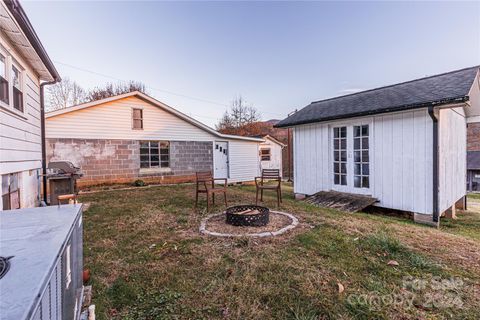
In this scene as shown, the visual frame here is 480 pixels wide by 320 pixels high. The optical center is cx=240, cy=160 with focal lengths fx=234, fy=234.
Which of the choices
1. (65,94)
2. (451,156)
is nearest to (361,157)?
(451,156)

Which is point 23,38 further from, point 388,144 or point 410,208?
point 410,208

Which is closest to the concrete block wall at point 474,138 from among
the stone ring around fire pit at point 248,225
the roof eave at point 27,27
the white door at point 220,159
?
the white door at point 220,159

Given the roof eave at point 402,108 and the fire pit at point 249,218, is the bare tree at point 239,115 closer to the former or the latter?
the roof eave at point 402,108

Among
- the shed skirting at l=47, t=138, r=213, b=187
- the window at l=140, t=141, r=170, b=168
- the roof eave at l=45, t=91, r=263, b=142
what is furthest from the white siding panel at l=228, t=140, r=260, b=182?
the window at l=140, t=141, r=170, b=168

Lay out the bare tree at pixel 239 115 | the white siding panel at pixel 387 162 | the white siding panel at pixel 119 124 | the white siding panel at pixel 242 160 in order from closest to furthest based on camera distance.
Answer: the white siding panel at pixel 387 162, the white siding panel at pixel 119 124, the white siding panel at pixel 242 160, the bare tree at pixel 239 115

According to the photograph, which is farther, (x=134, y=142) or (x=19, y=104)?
(x=134, y=142)

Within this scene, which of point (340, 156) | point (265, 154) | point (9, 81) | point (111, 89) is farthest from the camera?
point (111, 89)

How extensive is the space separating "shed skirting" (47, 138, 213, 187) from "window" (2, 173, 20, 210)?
5540mm

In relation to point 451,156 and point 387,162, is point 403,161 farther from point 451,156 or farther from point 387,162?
point 451,156

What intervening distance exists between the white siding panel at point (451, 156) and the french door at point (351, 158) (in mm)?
1517

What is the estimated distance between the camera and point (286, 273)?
2615mm

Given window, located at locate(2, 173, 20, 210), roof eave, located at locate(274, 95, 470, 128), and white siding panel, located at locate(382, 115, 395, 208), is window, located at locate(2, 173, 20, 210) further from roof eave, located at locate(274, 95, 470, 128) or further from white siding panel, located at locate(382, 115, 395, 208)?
white siding panel, located at locate(382, 115, 395, 208)

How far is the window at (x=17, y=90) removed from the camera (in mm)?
4117

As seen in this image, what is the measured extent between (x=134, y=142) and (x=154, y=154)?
3.39 feet
